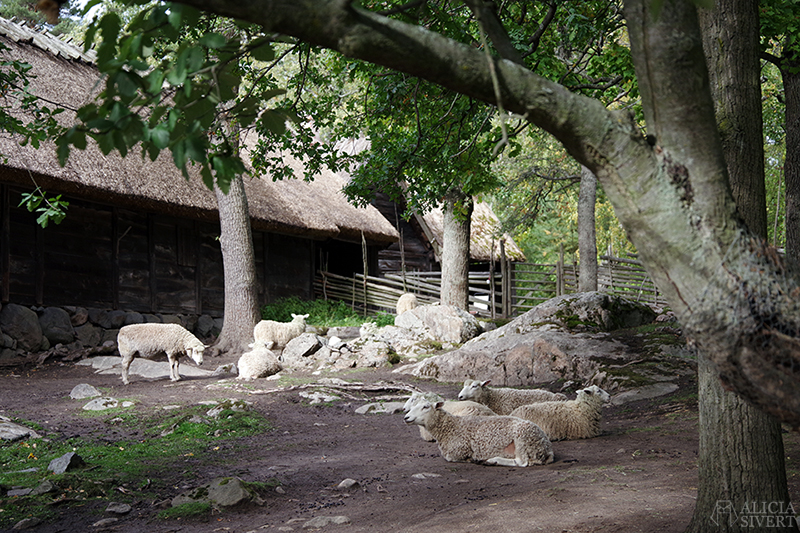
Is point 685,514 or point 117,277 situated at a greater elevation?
point 117,277

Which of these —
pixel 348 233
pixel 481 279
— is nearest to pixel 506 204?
pixel 481 279

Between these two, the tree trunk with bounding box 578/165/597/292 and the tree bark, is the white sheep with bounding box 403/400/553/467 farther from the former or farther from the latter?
the tree trunk with bounding box 578/165/597/292

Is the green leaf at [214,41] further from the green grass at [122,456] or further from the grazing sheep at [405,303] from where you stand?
the grazing sheep at [405,303]

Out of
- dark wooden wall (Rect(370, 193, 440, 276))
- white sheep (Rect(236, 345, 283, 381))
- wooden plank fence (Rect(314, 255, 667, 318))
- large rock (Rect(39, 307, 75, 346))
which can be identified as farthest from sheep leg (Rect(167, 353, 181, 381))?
dark wooden wall (Rect(370, 193, 440, 276))

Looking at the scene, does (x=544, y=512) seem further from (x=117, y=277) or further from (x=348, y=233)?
(x=348, y=233)

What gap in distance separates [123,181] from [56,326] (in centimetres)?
321

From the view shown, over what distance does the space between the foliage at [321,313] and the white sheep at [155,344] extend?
581 cm

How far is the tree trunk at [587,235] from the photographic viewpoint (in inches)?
671

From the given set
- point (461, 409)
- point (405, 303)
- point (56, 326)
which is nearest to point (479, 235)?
point (405, 303)

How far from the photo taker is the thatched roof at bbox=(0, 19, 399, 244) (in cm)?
1181

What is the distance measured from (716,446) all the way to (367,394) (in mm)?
6379

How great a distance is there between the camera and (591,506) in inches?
146

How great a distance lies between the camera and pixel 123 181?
13.0 metres

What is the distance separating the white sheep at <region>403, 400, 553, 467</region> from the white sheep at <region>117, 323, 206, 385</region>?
6.43 metres
